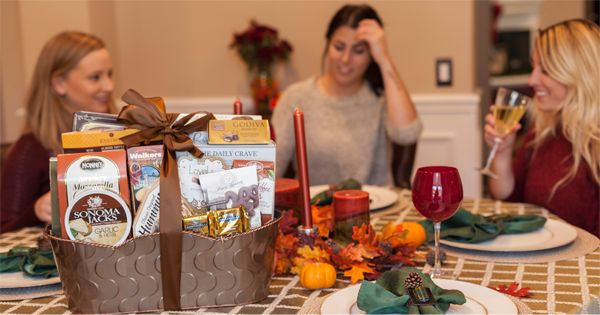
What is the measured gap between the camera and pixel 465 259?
4.98 feet

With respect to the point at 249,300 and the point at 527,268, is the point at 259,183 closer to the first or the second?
the point at 249,300

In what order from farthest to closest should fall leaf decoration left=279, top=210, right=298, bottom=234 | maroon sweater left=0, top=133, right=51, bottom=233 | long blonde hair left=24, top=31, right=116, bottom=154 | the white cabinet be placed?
the white cabinet
long blonde hair left=24, top=31, right=116, bottom=154
maroon sweater left=0, top=133, right=51, bottom=233
fall leaf decoration left=279, top=210, right=298, bottom=234

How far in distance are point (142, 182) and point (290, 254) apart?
0.35 m

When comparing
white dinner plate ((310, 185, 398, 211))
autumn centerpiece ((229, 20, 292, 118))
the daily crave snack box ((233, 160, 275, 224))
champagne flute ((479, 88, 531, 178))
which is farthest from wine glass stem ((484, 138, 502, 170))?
autumn centerpiece ((229, 20, 292, 118))

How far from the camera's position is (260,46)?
11.9ft

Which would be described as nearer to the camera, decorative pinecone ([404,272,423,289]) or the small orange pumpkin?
decorative pinecone ([404,272,423,289])

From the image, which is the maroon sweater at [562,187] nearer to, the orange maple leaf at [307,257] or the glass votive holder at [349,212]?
the glass votive holder at [349,212]

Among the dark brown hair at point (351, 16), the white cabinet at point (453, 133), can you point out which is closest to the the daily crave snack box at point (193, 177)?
the dark brown hair at point (351, 16)

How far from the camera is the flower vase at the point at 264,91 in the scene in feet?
12.0

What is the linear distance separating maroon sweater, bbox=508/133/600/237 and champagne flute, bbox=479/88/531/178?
0.55 ft

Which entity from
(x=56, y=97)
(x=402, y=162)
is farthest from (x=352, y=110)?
(x=56, y=97)

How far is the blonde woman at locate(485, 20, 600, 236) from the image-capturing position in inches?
82.0

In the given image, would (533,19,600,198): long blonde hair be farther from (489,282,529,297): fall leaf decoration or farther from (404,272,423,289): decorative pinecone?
(404,272,423,289): decorative pinecone

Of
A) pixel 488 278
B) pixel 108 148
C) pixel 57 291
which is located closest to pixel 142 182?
pixel 108 148
